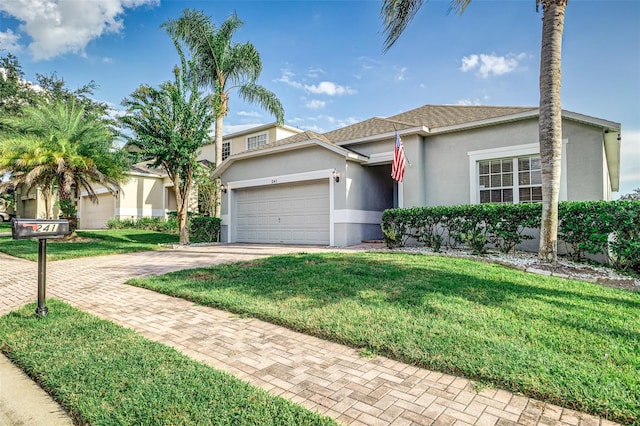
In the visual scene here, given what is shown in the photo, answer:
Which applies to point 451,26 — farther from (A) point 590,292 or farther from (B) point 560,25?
(A) point 590,292

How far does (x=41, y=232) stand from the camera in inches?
158

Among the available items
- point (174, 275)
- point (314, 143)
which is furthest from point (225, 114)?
point (174, 275)

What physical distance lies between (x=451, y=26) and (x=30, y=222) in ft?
35.0

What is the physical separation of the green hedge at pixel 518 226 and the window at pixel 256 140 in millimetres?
14512

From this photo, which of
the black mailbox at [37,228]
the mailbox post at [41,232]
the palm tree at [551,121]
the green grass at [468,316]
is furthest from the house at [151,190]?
the black mailbox at [37,228]

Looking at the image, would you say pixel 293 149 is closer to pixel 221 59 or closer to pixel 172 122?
pixel 172 122

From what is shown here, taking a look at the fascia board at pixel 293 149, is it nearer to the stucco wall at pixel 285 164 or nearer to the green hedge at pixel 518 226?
the stucco wall at pixel 285 164

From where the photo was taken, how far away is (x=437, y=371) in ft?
10.0

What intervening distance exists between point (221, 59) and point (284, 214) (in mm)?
9288

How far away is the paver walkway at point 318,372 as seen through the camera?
241 centimetres

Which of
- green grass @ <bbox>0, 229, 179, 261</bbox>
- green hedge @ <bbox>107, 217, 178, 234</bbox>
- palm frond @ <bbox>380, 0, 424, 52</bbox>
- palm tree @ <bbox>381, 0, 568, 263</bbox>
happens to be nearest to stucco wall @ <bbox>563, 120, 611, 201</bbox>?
palm tree @ <bbox>381, 0, 568, 263</bbox>

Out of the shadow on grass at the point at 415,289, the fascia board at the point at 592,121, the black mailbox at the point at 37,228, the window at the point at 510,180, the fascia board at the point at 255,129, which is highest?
the fascia board at the point at 255,129

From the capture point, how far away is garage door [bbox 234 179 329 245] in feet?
44.1

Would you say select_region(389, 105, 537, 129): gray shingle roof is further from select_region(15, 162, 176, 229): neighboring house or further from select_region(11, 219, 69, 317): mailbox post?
select_region(15, 162, 176, 229): neighboring house
